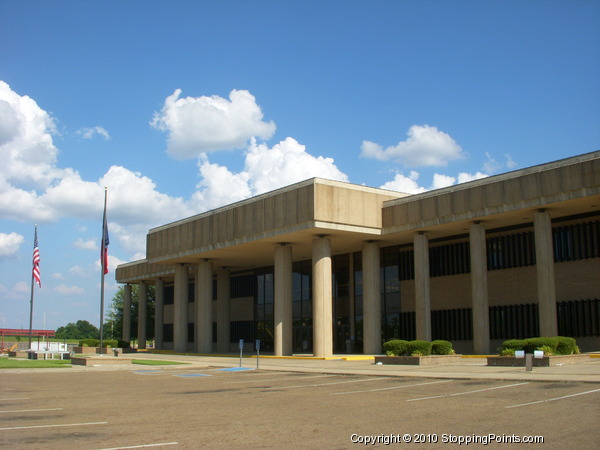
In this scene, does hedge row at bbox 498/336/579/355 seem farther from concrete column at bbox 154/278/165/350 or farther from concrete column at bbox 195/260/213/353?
concrete column at bbox 154/278/165/350

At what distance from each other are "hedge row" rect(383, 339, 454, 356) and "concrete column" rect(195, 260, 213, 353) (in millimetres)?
24184

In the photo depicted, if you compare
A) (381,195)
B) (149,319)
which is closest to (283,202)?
(381,195)

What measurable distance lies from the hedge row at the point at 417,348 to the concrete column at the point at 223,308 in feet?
95.4

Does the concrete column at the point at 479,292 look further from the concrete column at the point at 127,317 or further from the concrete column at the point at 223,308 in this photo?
the concrete column at the point at 127,317

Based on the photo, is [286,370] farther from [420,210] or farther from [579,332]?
[579,332]

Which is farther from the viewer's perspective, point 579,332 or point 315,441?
point 579,332

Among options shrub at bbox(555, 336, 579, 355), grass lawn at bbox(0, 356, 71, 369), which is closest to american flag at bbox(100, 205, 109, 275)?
grass lawn at bbox(0, 356, 71, 369)

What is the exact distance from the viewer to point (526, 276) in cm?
3931

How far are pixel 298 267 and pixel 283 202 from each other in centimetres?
1489

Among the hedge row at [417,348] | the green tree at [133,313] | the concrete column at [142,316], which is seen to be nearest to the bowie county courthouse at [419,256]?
the hedge row at [417,348]

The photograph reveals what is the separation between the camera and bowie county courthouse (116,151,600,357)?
114 feet

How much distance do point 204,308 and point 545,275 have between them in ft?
93.5

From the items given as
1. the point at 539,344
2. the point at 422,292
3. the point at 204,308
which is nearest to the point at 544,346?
the point at 539,344

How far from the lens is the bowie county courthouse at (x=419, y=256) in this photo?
114 ft
